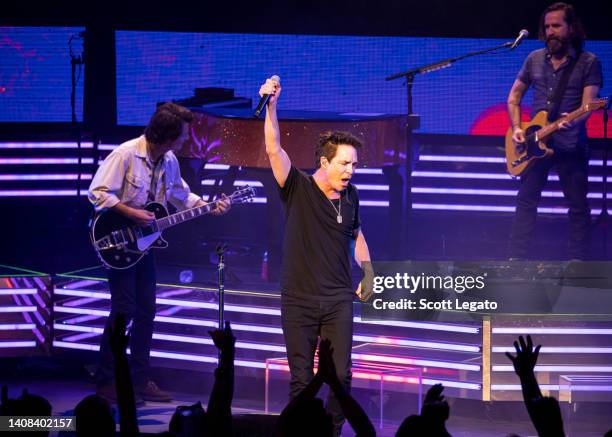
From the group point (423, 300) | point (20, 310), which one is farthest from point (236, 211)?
point (423, 300)

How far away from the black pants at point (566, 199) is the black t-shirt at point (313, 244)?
3.38m

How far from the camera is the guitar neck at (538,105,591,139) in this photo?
8109mm

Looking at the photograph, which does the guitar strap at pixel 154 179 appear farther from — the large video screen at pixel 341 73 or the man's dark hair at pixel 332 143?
the large video screen at pixel 341 73

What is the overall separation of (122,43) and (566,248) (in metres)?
5.66

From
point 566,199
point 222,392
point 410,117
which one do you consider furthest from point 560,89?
point 222,392

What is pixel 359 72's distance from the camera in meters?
10.4

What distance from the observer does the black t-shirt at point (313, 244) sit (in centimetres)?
529

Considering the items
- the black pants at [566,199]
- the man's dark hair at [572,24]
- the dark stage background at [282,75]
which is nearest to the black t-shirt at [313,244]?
the black pants at [566,199]

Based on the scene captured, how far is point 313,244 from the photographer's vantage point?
17.4 ft

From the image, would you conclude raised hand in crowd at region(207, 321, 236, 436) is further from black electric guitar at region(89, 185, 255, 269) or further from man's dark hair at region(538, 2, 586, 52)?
man's dark hair at region(538, 2, 586, 52)

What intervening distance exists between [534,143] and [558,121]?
1.13 feet

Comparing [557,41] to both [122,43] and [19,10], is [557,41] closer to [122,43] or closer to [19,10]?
[122,43]

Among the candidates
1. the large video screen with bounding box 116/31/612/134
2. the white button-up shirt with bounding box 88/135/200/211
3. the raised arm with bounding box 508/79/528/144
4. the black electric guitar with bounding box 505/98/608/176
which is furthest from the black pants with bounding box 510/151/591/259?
the white button-up shirt with bounding box 88/135/200/211

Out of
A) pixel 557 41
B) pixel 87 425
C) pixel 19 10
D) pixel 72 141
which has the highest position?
pixel 19 10
